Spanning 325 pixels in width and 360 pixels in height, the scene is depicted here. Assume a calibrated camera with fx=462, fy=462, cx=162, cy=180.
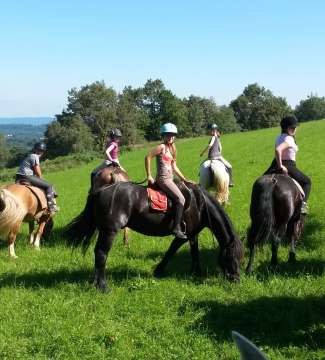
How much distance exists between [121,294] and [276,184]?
132 inches

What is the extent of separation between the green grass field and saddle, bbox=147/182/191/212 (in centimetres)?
121

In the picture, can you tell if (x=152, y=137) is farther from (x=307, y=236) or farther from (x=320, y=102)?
(x=307, y=236)

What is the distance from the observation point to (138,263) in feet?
28.8

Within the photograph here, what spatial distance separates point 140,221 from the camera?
7664 millimetres

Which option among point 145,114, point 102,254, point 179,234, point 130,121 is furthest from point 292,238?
point 145,114

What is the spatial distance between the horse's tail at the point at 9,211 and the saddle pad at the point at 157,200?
3.09 meters

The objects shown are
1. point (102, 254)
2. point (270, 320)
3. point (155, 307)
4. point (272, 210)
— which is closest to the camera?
point (270, 320)

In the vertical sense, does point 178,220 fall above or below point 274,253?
above

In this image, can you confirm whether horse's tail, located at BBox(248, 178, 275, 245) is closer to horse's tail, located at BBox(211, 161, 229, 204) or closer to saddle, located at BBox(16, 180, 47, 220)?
horse's tail, located at BBox(211, 161, 229, 204)

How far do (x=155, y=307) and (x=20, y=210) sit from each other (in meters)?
4.16

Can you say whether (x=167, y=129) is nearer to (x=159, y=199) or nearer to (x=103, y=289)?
(x=159, y=199)

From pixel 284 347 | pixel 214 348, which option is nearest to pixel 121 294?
pixel 214 348

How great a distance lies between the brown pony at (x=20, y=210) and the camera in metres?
9.02

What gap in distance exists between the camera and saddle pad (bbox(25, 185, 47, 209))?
1041cm
